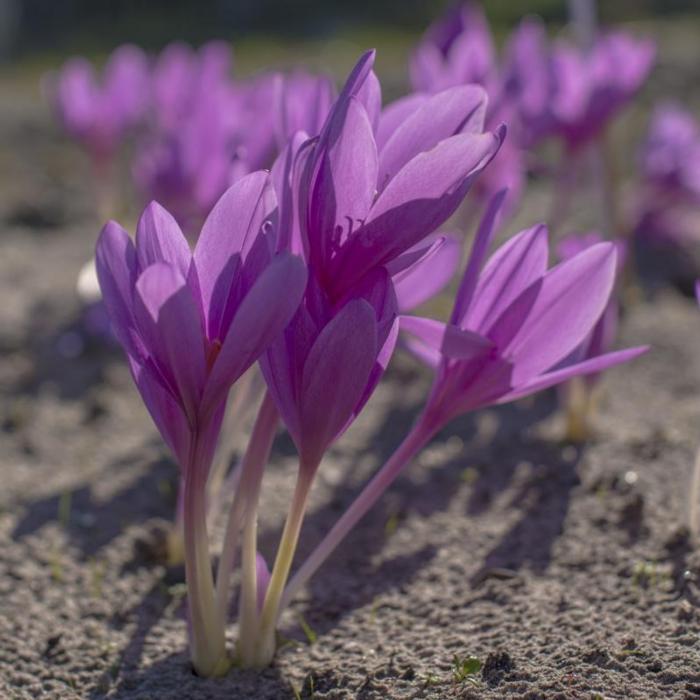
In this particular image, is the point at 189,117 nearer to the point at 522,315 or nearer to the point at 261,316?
the point at 522,315

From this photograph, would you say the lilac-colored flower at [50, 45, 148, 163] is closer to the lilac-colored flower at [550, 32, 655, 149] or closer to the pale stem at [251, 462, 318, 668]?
the lilac-colored flower at [550, 32, 655, 149]

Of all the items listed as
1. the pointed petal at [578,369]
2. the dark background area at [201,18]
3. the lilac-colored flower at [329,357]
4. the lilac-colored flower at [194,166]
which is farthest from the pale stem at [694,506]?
the dark background area at [201,18]

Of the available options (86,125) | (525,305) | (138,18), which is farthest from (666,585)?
(138,18)

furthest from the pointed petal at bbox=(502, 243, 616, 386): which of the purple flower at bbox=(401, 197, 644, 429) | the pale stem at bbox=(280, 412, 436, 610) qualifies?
the pale stem at bbox=(280, 412, 436, 610)

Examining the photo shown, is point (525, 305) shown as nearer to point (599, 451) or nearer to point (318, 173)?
point (318, 173)

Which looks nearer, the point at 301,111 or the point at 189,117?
the point at 301,111

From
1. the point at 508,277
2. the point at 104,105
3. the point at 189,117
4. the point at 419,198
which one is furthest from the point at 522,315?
the point at 104,105
